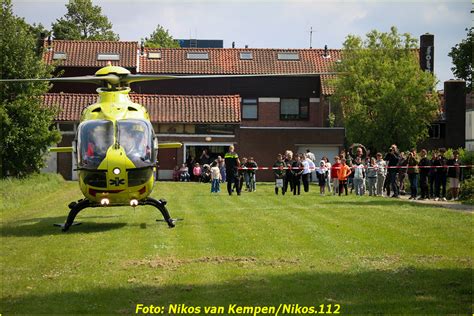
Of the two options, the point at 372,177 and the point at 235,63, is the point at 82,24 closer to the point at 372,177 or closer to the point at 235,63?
the point at 235,63

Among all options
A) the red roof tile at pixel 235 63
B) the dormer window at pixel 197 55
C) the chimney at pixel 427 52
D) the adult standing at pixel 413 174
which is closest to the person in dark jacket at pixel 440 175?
the adult standing at pixel 413 174

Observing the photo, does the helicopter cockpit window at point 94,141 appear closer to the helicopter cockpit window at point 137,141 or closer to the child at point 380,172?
the helicopter cockpit window at point 137,141

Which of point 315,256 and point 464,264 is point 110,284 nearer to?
point 315,256

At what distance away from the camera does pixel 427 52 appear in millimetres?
64125

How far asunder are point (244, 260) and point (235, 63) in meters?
51.5

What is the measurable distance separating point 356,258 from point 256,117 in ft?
158

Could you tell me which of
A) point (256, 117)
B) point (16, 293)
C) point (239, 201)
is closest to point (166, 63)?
point (256, 117)

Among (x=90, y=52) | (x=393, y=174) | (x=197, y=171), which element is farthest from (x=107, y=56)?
(x=393, y=174)

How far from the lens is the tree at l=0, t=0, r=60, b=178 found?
3578cm

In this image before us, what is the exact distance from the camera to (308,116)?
63.5 metres

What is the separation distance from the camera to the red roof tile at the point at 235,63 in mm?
63781

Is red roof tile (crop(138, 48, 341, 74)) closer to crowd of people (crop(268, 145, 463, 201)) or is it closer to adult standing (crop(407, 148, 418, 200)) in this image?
crowd of people (crop(268, 145, 463, 201))

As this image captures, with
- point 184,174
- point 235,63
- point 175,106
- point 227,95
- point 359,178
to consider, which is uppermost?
point 235,63

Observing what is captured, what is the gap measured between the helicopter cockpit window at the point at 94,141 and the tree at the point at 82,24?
64912mm
